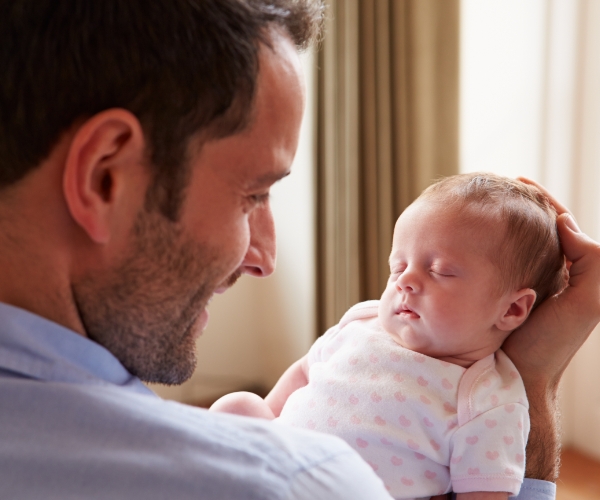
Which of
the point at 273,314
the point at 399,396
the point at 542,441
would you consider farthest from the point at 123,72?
the point at 273,314

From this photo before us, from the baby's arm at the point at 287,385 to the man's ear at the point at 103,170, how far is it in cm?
82

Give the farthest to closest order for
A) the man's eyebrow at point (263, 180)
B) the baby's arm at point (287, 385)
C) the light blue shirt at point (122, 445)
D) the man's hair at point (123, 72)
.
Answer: the baby's arm at point (287, 385) < the man's eyebrow at point (263, 180) < the man's hair at point (123, 72) < the light blue shirt at point (122, 445)

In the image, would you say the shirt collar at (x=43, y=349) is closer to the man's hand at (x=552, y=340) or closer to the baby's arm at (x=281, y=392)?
the baby's arm at (x=281, y=392)

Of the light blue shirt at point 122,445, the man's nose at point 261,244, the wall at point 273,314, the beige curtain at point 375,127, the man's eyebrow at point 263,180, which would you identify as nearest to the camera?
the light blue shirt at point 122,445

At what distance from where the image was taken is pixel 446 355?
4.33ft

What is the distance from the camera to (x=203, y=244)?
0.83 m

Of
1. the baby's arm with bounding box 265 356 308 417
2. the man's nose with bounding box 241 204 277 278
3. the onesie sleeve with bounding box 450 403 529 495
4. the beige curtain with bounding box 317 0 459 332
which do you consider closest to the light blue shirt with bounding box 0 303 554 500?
the man's nose with bounding box 241 204 277 278

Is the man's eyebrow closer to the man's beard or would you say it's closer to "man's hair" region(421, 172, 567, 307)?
the man's beard

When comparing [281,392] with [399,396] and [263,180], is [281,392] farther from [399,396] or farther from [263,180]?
[263,180]

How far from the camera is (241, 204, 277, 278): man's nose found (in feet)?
3.49

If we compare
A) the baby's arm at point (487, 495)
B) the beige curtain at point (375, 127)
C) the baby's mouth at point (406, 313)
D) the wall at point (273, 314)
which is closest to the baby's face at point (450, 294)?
the baby's mouth at point (406, 313)

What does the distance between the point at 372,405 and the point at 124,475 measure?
680 millimetres

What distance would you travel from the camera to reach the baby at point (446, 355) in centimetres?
118

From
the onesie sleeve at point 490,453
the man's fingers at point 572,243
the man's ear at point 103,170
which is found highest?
the man's ear at point 103,170
